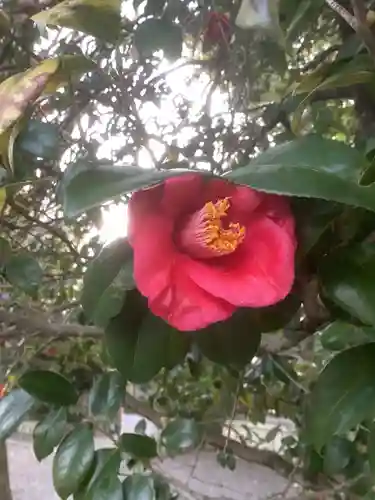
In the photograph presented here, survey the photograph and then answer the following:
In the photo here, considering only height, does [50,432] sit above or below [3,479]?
above

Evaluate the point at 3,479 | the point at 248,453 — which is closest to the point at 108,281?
the point at 248,453

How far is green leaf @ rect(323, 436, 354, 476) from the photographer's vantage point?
827 mm

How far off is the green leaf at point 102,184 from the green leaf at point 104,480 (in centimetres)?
35

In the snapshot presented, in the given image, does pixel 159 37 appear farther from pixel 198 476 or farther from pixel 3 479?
pixel 198 476

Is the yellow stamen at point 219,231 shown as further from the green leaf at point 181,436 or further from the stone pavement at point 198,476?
the stone pavement at point 198,476

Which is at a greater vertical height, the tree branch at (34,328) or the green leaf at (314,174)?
the green leaf at (314,174)

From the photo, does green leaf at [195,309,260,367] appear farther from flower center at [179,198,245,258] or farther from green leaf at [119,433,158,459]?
green leaf at [119,433,158,459]

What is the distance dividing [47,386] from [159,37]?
363 millimetres

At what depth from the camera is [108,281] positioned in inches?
18.0

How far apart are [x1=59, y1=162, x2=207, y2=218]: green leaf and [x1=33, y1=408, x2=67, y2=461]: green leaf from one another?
0.38 m

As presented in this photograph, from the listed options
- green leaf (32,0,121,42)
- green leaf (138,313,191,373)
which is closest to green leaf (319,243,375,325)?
green leaf (138,313,191,373)

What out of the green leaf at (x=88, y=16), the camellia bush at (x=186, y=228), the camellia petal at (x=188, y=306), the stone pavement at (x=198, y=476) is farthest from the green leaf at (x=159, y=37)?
the stone pavement at (x=198, y=476)

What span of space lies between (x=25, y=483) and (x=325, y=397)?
4.06 feet

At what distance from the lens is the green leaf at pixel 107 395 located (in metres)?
0.69
